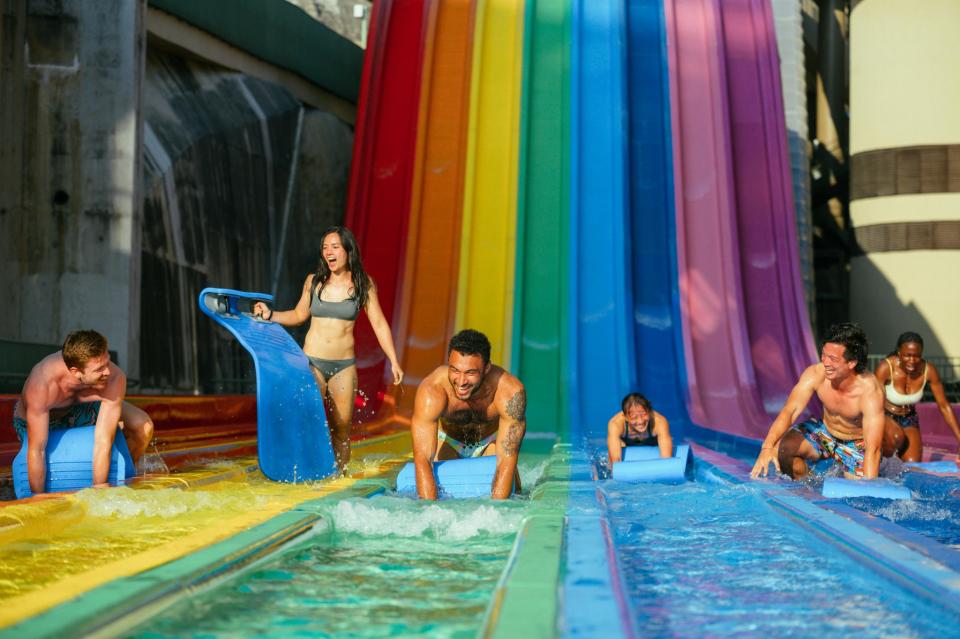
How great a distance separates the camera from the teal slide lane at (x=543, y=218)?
877 cm

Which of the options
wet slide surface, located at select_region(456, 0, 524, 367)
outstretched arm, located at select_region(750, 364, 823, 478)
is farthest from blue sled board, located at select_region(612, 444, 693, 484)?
wet slide surface, located at select_region(456, 0, 524, 367)

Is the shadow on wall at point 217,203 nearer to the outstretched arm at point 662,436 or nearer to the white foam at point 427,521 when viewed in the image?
the outstretched arm at point 662,436

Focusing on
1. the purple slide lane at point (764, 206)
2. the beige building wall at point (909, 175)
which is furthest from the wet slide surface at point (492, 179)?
the beige building wall at point (909, 175)

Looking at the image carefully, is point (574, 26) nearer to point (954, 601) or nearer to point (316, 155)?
point (316, 155)

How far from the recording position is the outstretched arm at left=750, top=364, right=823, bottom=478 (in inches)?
194

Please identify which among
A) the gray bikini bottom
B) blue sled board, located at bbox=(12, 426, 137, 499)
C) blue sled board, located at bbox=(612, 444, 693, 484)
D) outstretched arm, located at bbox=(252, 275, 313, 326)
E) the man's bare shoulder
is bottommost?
blue sled board, located at bbox=(612, 444, 693, 484)

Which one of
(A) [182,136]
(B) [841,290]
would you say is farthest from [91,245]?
(B) [841,290]

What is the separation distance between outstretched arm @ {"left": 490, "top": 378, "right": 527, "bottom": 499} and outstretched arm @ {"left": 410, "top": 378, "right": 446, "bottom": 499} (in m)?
0.23

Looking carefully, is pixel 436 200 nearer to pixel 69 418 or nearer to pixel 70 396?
pixel 69 418

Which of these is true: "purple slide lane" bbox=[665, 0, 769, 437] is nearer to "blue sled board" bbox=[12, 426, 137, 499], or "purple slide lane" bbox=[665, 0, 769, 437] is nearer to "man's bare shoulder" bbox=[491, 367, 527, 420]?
"man's bare shoulder" bbox=[491, 367, 527, 420]

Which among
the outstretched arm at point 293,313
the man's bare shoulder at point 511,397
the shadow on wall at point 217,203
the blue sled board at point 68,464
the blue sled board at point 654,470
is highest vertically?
the shadow on wall at point 217,203

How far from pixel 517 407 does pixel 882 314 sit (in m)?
10.9

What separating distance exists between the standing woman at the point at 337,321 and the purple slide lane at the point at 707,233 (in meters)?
3.60

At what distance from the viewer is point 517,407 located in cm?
402
